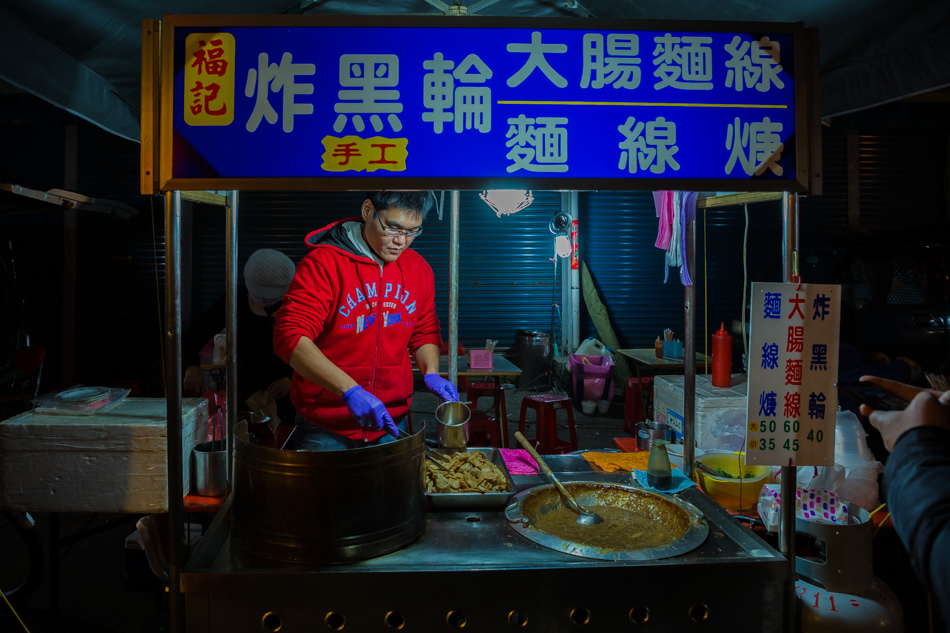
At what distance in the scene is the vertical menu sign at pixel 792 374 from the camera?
69.1 inches

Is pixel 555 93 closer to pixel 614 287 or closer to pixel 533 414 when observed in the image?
pixel 533 414

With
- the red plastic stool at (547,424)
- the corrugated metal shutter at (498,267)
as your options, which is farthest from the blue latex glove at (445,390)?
the corrugated metal shutter at (498,267)

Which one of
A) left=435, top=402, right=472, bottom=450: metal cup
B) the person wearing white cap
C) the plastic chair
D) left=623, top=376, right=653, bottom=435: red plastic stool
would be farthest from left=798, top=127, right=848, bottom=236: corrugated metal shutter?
the plastic chair

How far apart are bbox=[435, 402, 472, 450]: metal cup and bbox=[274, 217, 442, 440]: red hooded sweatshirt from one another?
440 mm

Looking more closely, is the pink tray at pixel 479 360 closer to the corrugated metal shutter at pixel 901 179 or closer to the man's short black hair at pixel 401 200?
the man's short black hair at pixel 401 200

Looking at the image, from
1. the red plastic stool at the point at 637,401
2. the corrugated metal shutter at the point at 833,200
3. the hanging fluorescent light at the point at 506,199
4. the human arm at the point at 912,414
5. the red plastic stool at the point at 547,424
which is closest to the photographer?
the human arm at the point at 912,414

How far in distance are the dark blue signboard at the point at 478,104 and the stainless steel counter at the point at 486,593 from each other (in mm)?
1153

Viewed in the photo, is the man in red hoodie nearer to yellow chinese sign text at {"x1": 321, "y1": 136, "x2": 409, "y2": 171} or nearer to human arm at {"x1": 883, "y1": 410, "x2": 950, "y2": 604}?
yellow chinese sign text at {"x1": 321, "y1": 136, "x2": 409, "y2": 171}

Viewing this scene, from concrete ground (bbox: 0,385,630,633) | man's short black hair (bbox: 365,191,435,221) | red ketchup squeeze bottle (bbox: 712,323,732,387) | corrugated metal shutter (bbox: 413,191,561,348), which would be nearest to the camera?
man's short black hair (bbox: 365,191,435,221)

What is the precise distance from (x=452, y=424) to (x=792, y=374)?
1444mm

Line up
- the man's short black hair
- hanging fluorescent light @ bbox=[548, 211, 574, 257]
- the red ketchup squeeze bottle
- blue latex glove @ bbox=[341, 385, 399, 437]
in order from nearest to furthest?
blue latex glove @ bbox=[341, 385, 399, 437]
the man's short black hair
the red ketchup squeeze bottle
hanging fluorescent light @ bbox=[548, 211, 574, 257]

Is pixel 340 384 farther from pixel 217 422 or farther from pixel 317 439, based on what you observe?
pixel 217 422

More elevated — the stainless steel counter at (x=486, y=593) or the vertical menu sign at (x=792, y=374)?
the vertical menu sign at (x=792, y=374)

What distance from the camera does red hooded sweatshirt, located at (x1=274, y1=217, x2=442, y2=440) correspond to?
9.00ft
